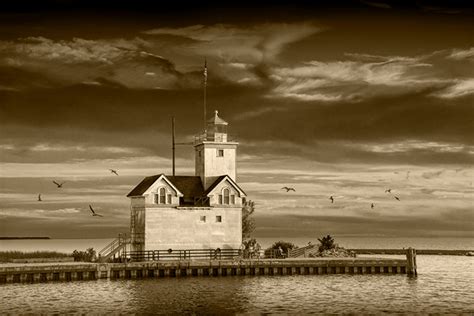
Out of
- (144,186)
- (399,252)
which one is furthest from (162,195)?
(399,252)

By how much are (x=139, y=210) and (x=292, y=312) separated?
27301mm

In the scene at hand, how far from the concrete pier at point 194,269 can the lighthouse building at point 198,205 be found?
339 cm

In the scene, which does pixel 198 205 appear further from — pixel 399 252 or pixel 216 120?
pixel 399 252

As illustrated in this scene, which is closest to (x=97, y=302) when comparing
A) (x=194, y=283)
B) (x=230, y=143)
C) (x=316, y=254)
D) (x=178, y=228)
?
(x=194, y=283)

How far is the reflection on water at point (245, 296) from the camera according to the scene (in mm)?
51844

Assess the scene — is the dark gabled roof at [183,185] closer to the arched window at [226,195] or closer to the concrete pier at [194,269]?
the arched window at [226,195]

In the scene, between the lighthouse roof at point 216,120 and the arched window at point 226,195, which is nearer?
→ the arched window at point 226,195

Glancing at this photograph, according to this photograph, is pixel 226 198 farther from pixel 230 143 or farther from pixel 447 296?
pixel 447 296

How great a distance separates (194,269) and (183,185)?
10.2 meters

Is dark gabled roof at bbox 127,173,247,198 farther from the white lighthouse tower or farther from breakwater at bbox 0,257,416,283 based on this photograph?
breakwater at bbox 0,257,416,283

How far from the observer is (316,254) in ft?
275

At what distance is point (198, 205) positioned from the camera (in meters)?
74.6

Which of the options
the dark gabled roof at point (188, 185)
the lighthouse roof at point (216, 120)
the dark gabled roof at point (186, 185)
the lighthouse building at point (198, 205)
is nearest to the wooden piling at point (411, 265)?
the lighthouse building at point (198, 205)

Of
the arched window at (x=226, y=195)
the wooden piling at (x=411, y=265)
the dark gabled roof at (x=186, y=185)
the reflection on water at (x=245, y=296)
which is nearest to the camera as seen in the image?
the reflection on water at (x=245, y=296)
